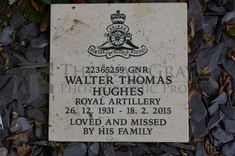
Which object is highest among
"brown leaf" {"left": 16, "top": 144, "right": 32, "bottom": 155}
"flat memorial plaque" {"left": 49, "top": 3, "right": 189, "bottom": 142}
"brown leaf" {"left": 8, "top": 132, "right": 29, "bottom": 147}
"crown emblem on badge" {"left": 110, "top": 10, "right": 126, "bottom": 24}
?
"crown emblem on badge" {"left": 110, "top": 10, "right": 126, "bottom": 24}

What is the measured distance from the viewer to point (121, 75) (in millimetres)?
1156

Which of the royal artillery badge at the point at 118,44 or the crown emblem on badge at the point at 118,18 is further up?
the crown emblem on badge at the point at 118,18

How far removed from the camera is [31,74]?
1178 millimetres

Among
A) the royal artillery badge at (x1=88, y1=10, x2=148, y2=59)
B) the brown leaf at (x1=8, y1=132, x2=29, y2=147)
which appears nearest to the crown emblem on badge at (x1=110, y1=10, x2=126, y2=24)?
the royal artillery badge at (x1=88, y1=10, x2=148, y2=59)

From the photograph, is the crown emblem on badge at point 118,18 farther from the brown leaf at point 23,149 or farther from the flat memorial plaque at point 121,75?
the brown leaf at point 23,149

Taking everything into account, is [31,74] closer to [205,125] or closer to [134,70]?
[134,70]

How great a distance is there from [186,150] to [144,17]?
340 millimetres

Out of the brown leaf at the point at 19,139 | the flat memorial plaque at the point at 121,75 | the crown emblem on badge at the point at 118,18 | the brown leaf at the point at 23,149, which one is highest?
the crown emblem on badge at the point at 118,18

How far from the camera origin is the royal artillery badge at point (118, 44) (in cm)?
115

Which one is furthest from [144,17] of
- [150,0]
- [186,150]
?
[186,150]

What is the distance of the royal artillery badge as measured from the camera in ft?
3.79

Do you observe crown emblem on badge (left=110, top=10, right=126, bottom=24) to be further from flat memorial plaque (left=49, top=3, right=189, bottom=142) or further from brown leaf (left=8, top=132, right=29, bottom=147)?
brown leaf (left=8, top=132, right=29, bottom=147)

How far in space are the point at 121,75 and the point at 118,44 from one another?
0.25 feet

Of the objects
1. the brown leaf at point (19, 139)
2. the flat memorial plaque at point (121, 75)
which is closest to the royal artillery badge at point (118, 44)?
the flat memorial plaque at point (121, 75)
